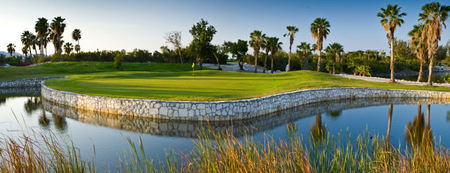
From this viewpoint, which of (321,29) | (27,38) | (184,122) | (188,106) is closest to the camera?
(184,122)

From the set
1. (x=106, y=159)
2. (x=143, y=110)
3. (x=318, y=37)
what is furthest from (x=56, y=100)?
(x=318, y=37)

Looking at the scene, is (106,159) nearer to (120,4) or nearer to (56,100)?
(56,100)

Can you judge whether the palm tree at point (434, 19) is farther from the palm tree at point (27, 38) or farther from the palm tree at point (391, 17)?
the palm tree at point (27, 38)

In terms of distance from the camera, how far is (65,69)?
135 feet

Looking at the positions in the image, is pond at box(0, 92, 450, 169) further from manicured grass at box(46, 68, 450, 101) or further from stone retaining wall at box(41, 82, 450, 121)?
manicured grass at box(46, 68, 450, 101)

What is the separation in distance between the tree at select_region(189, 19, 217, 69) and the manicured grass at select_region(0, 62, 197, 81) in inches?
144

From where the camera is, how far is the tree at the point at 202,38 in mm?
A: 48906

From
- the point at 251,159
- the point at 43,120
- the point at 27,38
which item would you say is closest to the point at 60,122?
→ the point at 43,120

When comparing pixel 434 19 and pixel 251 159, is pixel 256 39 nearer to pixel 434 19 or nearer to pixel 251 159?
pixel 434 19

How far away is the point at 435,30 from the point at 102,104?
28.9 meters

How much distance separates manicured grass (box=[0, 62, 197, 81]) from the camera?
32.2 m

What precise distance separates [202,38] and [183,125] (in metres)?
39.7

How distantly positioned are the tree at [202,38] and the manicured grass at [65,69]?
3.65 metres

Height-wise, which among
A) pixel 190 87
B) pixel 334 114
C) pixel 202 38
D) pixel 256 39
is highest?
pixel 256 39
